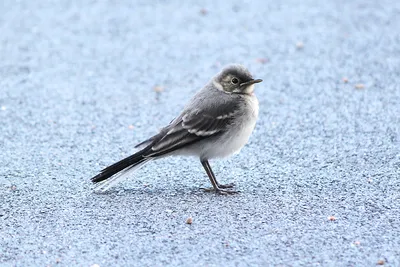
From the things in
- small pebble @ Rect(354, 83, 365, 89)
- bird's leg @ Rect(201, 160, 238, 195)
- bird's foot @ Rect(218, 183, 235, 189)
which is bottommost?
bird's foot @ Rect(218, 183, 235, 189)

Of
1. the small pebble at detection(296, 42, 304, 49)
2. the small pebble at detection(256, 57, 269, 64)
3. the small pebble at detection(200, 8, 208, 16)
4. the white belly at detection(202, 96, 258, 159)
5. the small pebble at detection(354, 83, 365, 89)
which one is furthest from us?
the small pebble at detection(200, 8, 208, 16)

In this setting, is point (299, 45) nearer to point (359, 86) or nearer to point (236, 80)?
point (359, 86)

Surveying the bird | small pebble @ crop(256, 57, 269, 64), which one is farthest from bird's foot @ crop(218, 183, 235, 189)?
small pebble @ crop(256, 57, 269, 64)

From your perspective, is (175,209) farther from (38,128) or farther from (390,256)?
(38,128)

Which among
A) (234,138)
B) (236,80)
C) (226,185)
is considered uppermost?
(236,80)

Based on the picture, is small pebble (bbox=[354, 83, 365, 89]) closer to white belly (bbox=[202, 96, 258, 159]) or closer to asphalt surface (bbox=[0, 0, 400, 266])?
asphalt surface (bbox=[0, 0, 400, 266])

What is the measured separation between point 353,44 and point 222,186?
4.23 metres

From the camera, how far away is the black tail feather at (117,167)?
6188mm

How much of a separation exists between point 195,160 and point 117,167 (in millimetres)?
1209

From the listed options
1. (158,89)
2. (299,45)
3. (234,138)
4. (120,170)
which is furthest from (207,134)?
(299,45)

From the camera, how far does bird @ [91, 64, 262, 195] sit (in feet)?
20.5

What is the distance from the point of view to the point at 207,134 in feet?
20.6

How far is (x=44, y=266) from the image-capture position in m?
5.12

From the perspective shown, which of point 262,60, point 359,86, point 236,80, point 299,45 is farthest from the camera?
point 299,45
